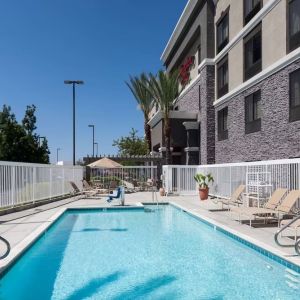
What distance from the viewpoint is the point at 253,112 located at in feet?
68.8

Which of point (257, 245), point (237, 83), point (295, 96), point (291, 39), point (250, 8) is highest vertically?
point (250, 8)

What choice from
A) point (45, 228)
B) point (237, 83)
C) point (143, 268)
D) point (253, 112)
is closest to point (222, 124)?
point (237, 83)

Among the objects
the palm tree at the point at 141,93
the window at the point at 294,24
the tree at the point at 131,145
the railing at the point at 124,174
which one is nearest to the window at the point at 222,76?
the railing at the point at 124,174

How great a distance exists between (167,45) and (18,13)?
74.8ft

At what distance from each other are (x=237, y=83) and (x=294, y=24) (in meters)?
6.56

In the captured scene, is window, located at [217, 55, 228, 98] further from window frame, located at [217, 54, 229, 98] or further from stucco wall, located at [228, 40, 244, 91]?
stucco wall, located at [228, 40, 244, 91]

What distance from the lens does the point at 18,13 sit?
58.1 feet

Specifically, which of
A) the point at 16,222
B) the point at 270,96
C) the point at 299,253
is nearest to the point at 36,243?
the point at 16,222

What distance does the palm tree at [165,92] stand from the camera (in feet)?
94.4

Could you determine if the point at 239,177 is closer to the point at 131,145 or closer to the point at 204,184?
the point at 204,184

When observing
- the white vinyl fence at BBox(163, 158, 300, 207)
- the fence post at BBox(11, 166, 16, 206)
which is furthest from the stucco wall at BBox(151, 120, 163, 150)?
the fence post at BBox(11, 166, 16, 206)

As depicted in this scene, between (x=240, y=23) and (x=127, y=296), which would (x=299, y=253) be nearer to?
(x=127, y=296)

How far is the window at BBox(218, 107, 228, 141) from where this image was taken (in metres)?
24.9

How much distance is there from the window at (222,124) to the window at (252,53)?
3616 millimetres
